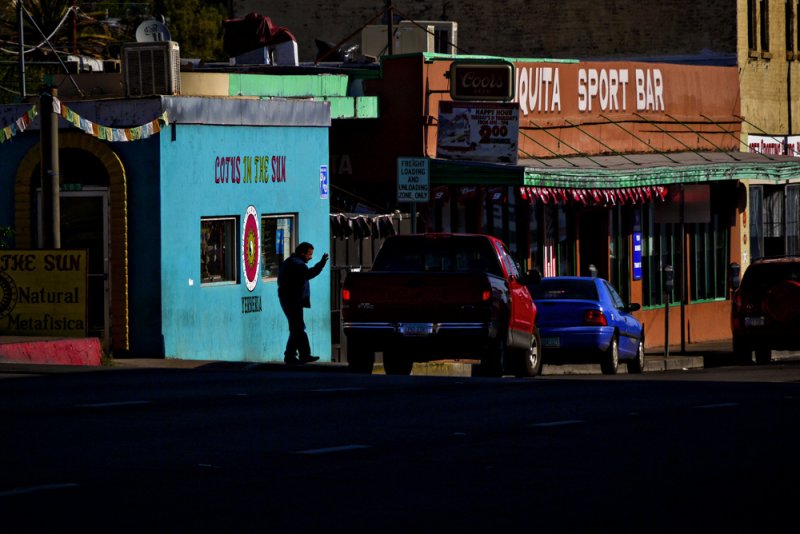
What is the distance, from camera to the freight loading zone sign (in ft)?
86.0

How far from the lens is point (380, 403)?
16047 millimetres

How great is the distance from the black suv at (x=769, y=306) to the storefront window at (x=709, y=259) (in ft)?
38.3

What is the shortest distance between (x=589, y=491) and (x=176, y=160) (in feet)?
49.8

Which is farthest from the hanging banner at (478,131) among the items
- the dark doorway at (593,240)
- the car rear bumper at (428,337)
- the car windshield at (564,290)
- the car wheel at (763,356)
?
the car rear bumper at (428,337)

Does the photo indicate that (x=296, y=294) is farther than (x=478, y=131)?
No

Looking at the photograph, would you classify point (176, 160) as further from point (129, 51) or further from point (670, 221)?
point (670, 221)

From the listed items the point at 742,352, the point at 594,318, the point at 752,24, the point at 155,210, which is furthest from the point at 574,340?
the point at 752,24

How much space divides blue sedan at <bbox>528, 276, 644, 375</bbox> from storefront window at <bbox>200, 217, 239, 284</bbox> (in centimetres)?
459

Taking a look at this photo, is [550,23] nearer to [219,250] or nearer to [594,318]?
[594,318]

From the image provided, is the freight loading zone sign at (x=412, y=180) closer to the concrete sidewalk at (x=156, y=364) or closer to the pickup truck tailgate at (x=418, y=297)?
the concrete sidewalk at (x=156, y=364)

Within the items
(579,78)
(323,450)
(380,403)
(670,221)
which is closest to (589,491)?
(323,450)

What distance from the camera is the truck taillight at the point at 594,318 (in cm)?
2670

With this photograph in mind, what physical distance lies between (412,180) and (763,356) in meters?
8.45

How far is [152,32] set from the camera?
28172 millimetres
